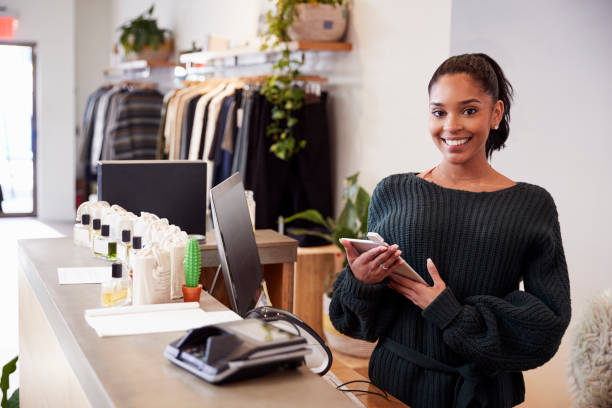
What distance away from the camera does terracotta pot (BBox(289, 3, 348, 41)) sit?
430 centimetres

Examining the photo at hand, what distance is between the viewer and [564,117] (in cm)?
321

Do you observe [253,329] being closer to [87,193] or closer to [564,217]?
[564,217]

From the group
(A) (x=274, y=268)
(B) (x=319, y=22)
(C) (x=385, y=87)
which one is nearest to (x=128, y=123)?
(B) (x=319, y=22)

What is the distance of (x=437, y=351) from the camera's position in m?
1.82

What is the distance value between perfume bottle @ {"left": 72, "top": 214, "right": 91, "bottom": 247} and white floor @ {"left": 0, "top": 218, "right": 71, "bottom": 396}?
1513mm

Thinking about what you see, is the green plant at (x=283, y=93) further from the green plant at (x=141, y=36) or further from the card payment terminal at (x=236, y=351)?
the green plant at (x=141, y=36)

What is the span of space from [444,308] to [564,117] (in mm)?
1829

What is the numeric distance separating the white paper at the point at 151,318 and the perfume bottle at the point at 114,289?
0.10 meters

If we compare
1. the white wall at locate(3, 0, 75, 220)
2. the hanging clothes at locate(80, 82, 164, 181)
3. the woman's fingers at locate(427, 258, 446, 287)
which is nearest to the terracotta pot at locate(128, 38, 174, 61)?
the hanging clothes at locate(80, 82, 164, 181)

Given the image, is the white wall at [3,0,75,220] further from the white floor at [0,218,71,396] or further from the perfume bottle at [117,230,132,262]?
the perfume bottle at [117,230,132,262]

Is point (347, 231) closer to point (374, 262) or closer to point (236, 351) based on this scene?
point (374, 262)

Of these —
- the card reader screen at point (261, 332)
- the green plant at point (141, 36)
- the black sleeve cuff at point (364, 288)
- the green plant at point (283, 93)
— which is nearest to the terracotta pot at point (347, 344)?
the green plant at point (283, 93)

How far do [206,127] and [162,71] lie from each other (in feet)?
10.2

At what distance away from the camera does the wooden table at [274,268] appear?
2844 millimetres
